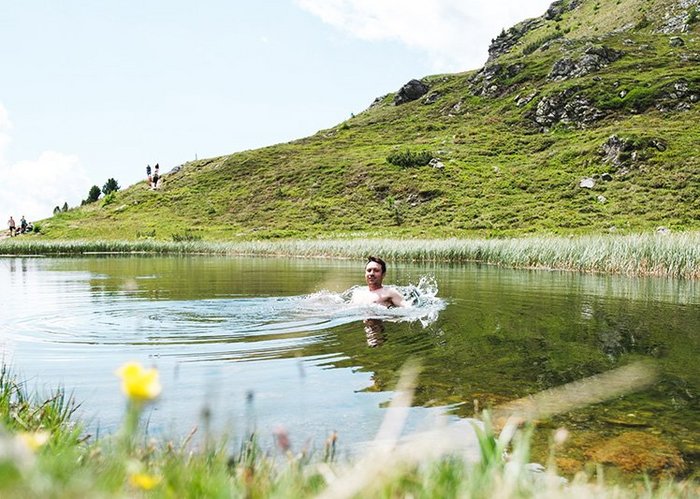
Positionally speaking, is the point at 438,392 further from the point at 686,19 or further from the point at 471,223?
the point at 686,19

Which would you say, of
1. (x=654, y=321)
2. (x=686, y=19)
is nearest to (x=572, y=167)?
(x=686, y=19)

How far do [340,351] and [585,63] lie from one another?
123 metres

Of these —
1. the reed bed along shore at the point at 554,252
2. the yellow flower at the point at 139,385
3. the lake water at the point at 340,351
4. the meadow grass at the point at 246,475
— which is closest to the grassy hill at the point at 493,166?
the reed bed along shore at the point at 554,252

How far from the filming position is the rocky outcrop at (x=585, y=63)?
121 m

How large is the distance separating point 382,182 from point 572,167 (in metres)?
25.7

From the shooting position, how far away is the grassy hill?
79875 millimetres

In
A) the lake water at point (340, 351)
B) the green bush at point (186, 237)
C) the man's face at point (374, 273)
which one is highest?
the green bush at point (186, 237)

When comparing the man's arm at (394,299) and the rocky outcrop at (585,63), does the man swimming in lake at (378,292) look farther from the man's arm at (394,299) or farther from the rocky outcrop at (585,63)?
the rocky outcrop at (585,63)

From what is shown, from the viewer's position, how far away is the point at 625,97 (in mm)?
107438

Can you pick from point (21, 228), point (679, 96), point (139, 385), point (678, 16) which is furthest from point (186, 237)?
point (678, 16)

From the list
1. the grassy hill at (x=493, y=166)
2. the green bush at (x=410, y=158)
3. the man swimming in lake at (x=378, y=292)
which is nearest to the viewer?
the man swimming in lake at (x=378, y=292)

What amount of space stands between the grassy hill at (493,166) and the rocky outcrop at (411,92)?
7315 millimetres

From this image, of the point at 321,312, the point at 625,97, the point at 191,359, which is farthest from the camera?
the point at 625,97

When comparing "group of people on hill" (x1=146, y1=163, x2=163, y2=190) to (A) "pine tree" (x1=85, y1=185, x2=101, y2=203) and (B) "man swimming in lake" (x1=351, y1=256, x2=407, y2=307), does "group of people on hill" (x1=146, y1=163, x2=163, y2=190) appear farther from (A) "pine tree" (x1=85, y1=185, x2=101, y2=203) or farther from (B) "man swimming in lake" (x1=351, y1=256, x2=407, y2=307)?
(B) "man swimming in lake" (x1=351, y1=256, x2=407, y2=307)
